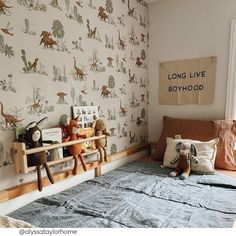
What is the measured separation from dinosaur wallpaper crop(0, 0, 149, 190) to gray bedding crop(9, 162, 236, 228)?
0.28 meters

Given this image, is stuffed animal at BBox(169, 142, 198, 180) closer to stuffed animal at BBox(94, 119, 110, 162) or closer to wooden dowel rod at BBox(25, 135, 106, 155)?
stuffed animal at BBox(94, 119, 110, 162)

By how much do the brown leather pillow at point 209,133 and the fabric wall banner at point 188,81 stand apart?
0.79ft

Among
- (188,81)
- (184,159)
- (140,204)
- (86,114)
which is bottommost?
(140,204)

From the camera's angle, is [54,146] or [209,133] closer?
[54,146]

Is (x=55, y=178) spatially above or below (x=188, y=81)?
below

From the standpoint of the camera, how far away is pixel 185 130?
207 cm

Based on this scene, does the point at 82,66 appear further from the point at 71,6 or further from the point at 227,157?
the point at 227,157

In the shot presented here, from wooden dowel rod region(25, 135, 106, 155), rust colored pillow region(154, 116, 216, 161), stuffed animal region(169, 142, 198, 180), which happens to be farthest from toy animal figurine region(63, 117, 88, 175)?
rust colored pillow region(154, 116, 216, 161)

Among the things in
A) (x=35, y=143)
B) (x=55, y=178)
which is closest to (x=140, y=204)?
(x=55, y=178)

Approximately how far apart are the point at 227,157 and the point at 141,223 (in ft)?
3.71

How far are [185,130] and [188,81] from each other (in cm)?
49

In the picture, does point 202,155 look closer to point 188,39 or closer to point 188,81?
point 188,81

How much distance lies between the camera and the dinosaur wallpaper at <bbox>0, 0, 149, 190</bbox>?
4.00 feet

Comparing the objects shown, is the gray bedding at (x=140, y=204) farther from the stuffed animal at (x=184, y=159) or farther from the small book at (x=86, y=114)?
the small book at (x=86, y=114)
